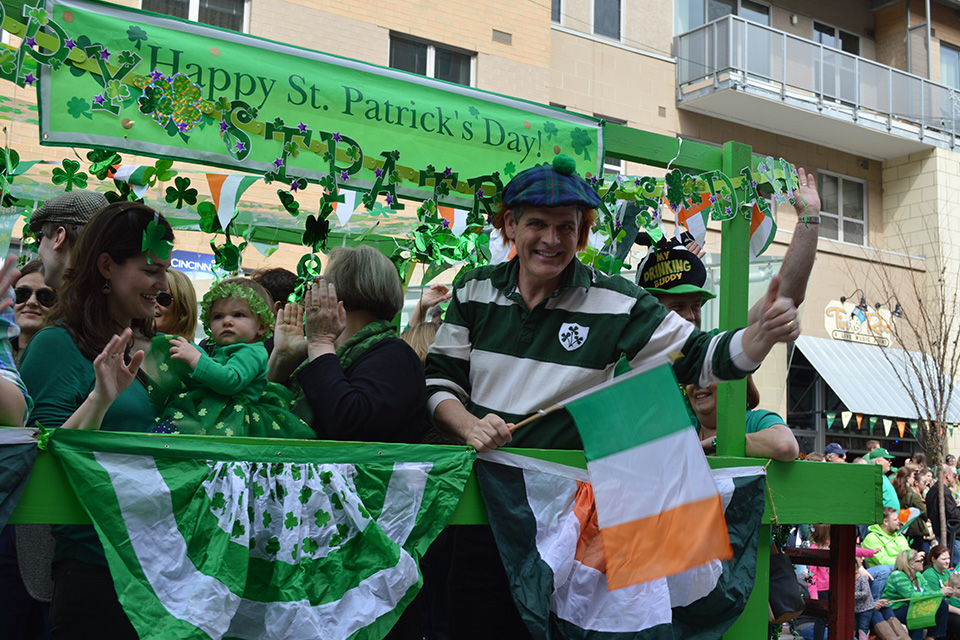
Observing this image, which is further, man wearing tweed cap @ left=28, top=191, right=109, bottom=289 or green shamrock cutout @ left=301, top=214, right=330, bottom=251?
green shamrock cutout @ left=301, top=214, right=330, bottom=251

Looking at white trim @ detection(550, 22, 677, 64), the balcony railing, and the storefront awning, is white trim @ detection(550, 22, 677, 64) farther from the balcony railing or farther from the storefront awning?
the storefront awning

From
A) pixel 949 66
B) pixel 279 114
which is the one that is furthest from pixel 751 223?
pixel 949 66

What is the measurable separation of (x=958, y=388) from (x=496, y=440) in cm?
1700

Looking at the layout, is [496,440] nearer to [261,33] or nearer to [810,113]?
[261,33]

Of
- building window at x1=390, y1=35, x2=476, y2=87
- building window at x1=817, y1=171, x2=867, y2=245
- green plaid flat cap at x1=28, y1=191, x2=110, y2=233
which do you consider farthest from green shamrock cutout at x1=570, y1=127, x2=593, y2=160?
building window at x1=817, y1=171, x2=867, y2=245

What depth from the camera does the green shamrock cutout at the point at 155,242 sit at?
2.52 m

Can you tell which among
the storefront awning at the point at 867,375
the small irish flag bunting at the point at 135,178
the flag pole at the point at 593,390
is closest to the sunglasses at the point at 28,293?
the small irish flag bunting at the point at 135,178

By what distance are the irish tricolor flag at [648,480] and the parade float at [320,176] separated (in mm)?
187

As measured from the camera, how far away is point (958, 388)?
56.2 ft

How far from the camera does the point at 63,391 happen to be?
7.68ft

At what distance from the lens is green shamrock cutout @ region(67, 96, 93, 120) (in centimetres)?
265

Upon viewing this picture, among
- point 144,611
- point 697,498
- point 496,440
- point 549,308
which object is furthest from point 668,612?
point 144,611

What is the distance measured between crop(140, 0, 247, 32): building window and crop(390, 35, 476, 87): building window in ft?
6.87

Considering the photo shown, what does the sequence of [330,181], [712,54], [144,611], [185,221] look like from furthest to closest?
[712,54] < [185,221] < [330,181] < [144,611]
